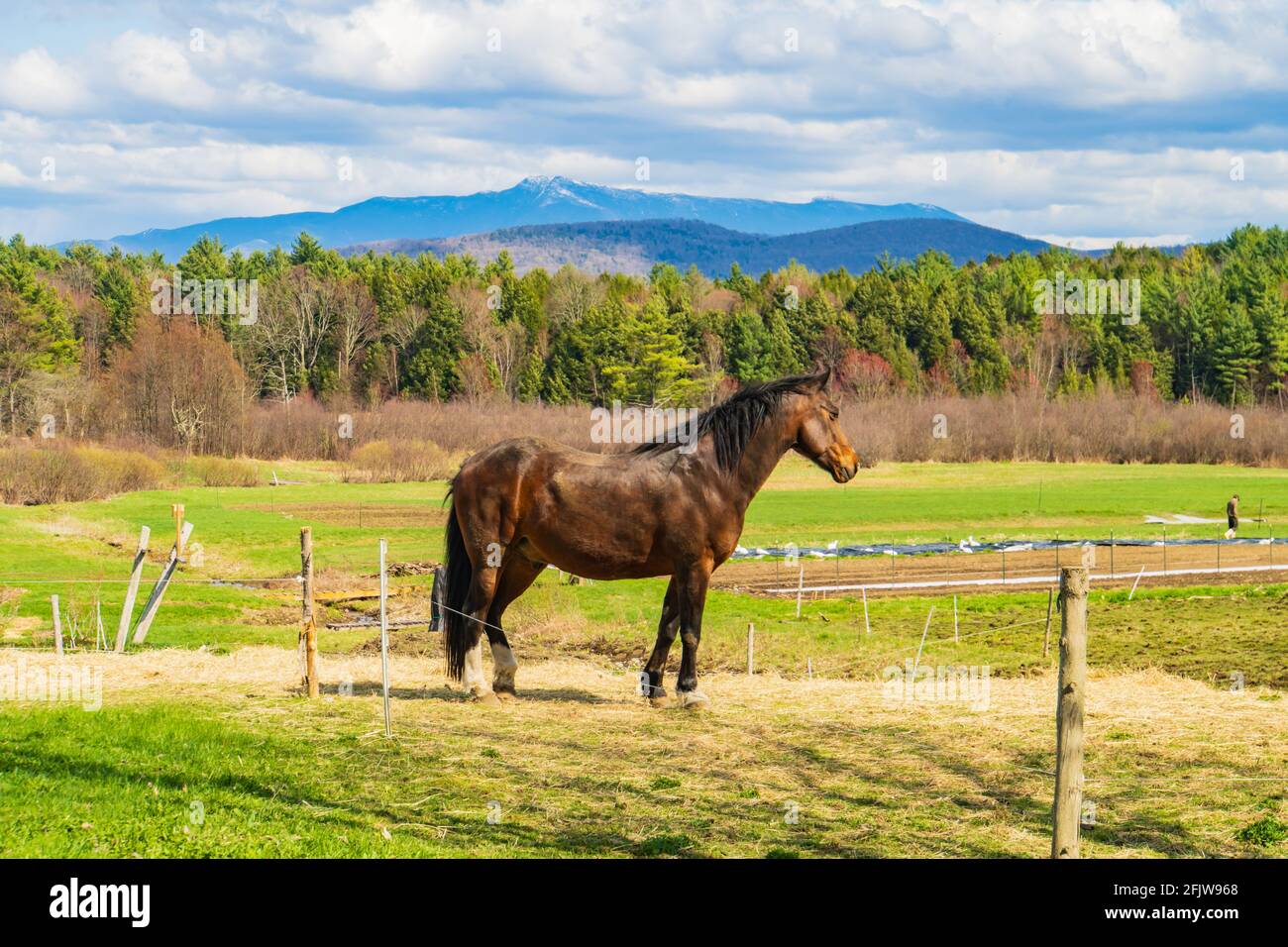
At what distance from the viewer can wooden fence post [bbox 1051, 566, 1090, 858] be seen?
25.3 feet

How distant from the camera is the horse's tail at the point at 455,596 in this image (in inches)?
551

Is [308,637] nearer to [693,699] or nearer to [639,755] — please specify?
[693,699]

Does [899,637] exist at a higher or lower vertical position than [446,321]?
lower

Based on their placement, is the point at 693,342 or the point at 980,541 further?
the point at 693,342

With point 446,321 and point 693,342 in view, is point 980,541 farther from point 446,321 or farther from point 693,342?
point 446,321

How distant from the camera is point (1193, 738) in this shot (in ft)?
37.4

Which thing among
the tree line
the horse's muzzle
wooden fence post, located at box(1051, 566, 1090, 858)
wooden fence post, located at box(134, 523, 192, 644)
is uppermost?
the tree line

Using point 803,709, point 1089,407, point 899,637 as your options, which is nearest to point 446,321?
point 1089,407

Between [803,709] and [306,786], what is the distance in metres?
5.39

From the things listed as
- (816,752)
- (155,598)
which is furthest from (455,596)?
(155,598)

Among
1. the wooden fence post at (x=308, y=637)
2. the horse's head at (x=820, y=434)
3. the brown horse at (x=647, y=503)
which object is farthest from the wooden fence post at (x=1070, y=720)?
the wooden fence post at (x=308, y=637)

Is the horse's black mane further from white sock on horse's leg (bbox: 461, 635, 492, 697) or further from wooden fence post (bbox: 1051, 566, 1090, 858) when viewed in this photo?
wooden fence post (bbox: 1051, 566, 1090, 858)

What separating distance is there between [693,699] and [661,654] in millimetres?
734

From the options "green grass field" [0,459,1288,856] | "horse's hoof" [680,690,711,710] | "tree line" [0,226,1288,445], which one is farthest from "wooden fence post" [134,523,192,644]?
"tree line" [0,226,1288,445]
